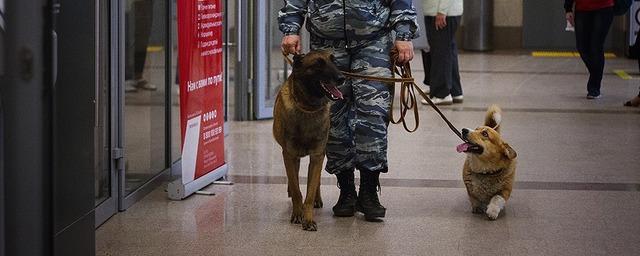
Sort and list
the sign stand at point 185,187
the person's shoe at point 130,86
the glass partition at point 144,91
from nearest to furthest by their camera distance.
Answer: the person's shoe at point 130,86, the glass partition at point 144,91, the sign stand at point 185,187

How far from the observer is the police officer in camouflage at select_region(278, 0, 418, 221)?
571 cm

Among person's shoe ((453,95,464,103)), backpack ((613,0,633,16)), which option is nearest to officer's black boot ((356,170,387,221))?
person's shoe ((453,95,464,103))

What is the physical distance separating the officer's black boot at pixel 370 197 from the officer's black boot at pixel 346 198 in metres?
0.08

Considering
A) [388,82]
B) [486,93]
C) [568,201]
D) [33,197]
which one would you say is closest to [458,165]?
[568,201]

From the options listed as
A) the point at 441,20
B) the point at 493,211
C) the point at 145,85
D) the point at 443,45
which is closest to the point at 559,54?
the point at 443,45

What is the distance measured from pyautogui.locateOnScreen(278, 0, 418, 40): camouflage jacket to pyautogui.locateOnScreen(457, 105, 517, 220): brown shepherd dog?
0.64m

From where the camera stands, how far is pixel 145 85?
21.6ft

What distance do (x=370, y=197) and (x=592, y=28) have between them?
6699mm

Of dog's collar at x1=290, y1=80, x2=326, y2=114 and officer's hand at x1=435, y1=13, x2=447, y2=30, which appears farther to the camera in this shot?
officer's hand at x1=435, y1=13, x2=447, y2=30

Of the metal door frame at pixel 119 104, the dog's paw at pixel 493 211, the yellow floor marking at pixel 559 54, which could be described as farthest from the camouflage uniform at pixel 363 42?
the yellow floor marking at pixel 559 54

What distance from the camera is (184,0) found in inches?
243

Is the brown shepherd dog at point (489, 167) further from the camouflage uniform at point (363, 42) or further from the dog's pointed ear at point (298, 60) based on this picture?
the dog's pointed ear at point (298, 60)

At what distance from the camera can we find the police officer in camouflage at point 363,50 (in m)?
5.71

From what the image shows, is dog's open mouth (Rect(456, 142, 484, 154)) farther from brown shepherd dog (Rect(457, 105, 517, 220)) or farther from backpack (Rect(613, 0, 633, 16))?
backpack (Rect(613, 0, 633, 16))
